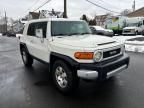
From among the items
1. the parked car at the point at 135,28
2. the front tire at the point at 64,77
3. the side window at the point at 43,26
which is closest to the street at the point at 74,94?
the front tire at the point at 64,77

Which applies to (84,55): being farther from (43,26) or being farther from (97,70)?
(43,26)

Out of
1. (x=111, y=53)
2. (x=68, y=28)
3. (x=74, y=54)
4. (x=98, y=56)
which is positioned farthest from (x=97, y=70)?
(x=68, y=28)

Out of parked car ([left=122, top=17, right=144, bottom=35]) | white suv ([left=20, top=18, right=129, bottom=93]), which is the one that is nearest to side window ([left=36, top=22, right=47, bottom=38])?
white suv ([left=20, top=18, right=129, bottom=93])

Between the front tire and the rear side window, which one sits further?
the rear side window

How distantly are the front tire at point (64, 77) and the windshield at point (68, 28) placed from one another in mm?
1087

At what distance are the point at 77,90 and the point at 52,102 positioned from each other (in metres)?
0.91

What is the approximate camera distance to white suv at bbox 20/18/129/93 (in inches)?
161

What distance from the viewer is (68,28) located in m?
5.63

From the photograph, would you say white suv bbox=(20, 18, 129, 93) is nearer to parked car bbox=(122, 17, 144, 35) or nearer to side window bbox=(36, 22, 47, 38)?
side window bbox=(36, 22, 47, 38)

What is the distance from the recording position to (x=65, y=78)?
4574 mm

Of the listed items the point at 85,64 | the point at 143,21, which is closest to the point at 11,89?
the point at 85,64

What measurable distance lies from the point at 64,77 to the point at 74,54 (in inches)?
29.5

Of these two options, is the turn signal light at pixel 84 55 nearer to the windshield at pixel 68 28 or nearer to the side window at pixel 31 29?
the windshield at pixel 68 28

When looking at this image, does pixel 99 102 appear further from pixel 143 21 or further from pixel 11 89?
pixel 143 21
